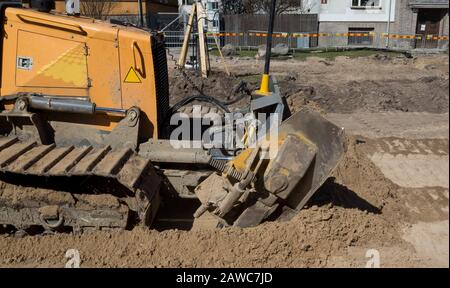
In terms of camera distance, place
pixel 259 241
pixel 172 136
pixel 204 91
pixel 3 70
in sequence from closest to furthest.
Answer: pixel 259 241 → pixel 3 70 → pixel 172 136 → pixel 204 91

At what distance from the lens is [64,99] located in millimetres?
Answer: 5262

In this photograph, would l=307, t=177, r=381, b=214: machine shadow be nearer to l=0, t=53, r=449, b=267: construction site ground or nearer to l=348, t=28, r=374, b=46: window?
l=0, t=53, r=449, b=267: construction site ground

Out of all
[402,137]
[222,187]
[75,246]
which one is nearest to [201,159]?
[222,187]

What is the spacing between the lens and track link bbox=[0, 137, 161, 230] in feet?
15.6

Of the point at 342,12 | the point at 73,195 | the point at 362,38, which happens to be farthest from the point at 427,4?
the point at 73,195

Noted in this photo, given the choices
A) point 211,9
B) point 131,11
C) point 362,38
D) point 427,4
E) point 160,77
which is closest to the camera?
point 160,77

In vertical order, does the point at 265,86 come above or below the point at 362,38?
below

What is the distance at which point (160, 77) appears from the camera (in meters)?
5.61

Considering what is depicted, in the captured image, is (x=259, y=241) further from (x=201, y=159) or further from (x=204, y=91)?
(x=204, y=91)

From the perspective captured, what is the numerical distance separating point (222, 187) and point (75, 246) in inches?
63.8

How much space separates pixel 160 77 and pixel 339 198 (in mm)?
2574

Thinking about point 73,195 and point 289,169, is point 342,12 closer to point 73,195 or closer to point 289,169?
point 289,169

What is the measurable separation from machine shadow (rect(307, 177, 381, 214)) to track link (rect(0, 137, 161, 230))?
1785 millimetres

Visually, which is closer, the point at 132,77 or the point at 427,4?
the point at 132,77
